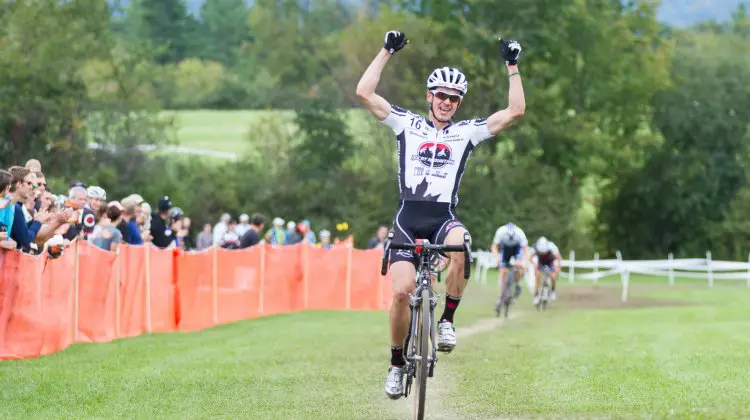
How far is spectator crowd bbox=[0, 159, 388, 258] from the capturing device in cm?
1559

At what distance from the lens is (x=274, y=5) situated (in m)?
86.9

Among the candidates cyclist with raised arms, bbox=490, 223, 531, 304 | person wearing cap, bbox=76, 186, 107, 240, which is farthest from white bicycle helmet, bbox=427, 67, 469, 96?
cyclist with raised arms, bbox=490, 223, 531, 304

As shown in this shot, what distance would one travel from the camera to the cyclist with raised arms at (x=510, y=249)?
29.2 meters

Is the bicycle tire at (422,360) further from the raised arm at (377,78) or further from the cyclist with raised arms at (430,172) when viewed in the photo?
the raised arm at (377,78)

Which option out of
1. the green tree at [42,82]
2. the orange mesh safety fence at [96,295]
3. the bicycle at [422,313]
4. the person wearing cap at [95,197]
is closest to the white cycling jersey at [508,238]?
the orange mesh safety fence at [96,295]

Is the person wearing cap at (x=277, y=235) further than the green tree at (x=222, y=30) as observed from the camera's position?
No

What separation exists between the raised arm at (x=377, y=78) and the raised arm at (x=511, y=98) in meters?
0.79

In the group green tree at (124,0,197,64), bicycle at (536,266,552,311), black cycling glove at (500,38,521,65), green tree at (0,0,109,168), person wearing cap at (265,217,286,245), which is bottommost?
bicycle at (536,266,552,311)

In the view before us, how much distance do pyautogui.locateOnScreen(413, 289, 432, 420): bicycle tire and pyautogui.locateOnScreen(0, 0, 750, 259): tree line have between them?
52090 millimetres

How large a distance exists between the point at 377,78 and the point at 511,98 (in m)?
1.07

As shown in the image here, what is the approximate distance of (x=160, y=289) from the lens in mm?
22422

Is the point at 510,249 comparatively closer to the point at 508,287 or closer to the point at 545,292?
the point at 508,287

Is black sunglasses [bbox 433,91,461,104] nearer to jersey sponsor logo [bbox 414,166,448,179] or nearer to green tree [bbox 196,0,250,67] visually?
jersey sponsor logo [bbox 414,166,448,179]

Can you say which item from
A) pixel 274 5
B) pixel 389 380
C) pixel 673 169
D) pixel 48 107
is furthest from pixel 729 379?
pixel 274 5
